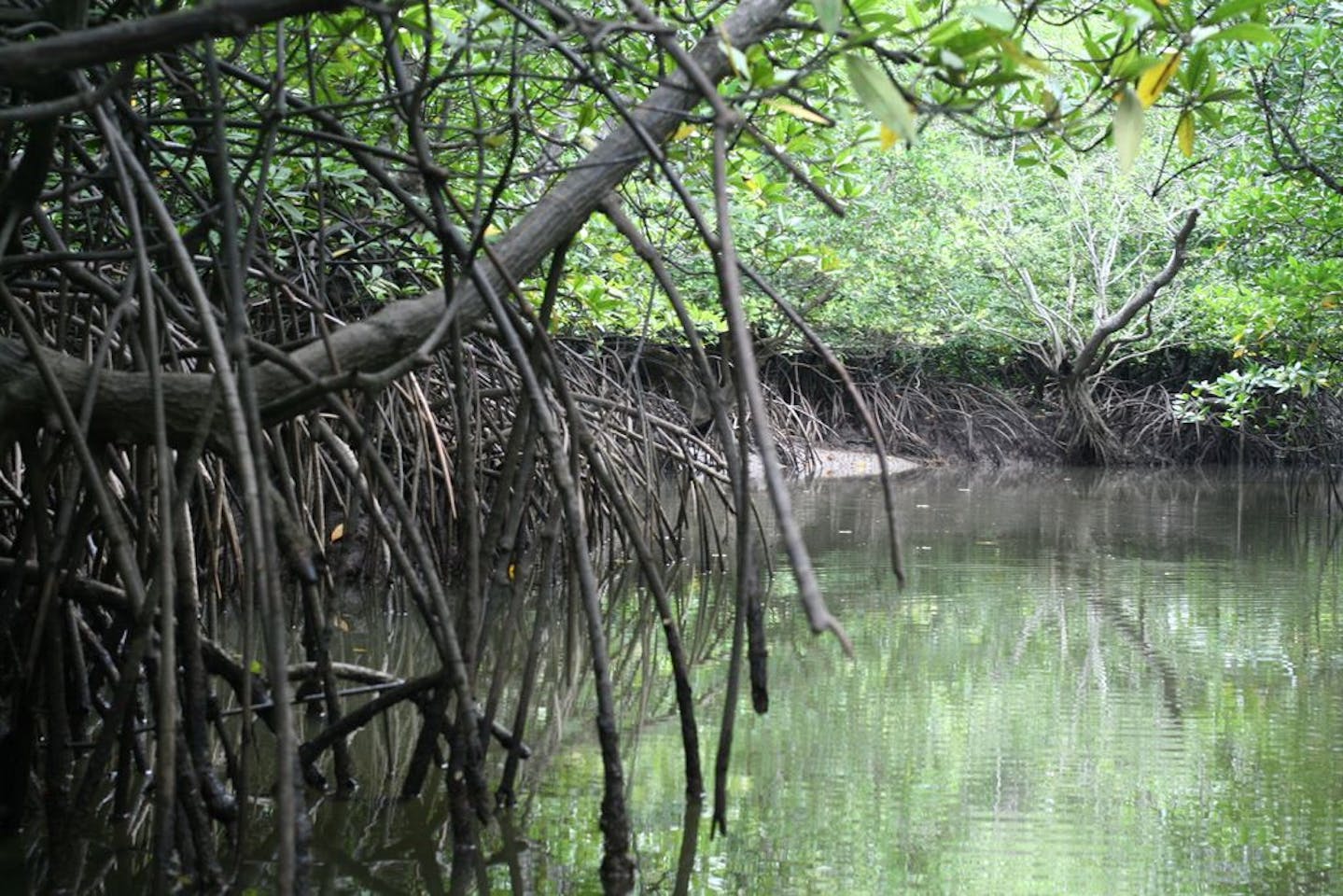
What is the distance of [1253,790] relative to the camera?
2918mm

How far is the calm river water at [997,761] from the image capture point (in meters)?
2.45

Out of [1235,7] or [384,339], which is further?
[384,339]

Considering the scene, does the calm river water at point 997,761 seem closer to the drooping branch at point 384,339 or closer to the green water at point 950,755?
the green water at point 950,755

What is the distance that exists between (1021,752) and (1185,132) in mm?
1412

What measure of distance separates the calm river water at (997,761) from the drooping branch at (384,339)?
0.75m

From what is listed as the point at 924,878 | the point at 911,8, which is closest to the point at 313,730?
the point at 924,878

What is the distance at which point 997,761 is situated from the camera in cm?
311

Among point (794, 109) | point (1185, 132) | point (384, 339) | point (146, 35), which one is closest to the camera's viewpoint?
point (146, 35)

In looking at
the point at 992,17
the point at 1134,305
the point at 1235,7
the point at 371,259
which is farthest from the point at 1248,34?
the point at 1134,305

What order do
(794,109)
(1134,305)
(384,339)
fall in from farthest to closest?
(1134,305), (384,339), (794,109)

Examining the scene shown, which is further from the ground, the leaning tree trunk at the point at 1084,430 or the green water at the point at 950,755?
the leaning tree trunk at the point at 1084,430

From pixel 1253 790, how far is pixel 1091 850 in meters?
0.55

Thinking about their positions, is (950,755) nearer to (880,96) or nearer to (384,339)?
(384,339)

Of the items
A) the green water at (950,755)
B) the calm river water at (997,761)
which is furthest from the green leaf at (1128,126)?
the calm river water at (997,761)
